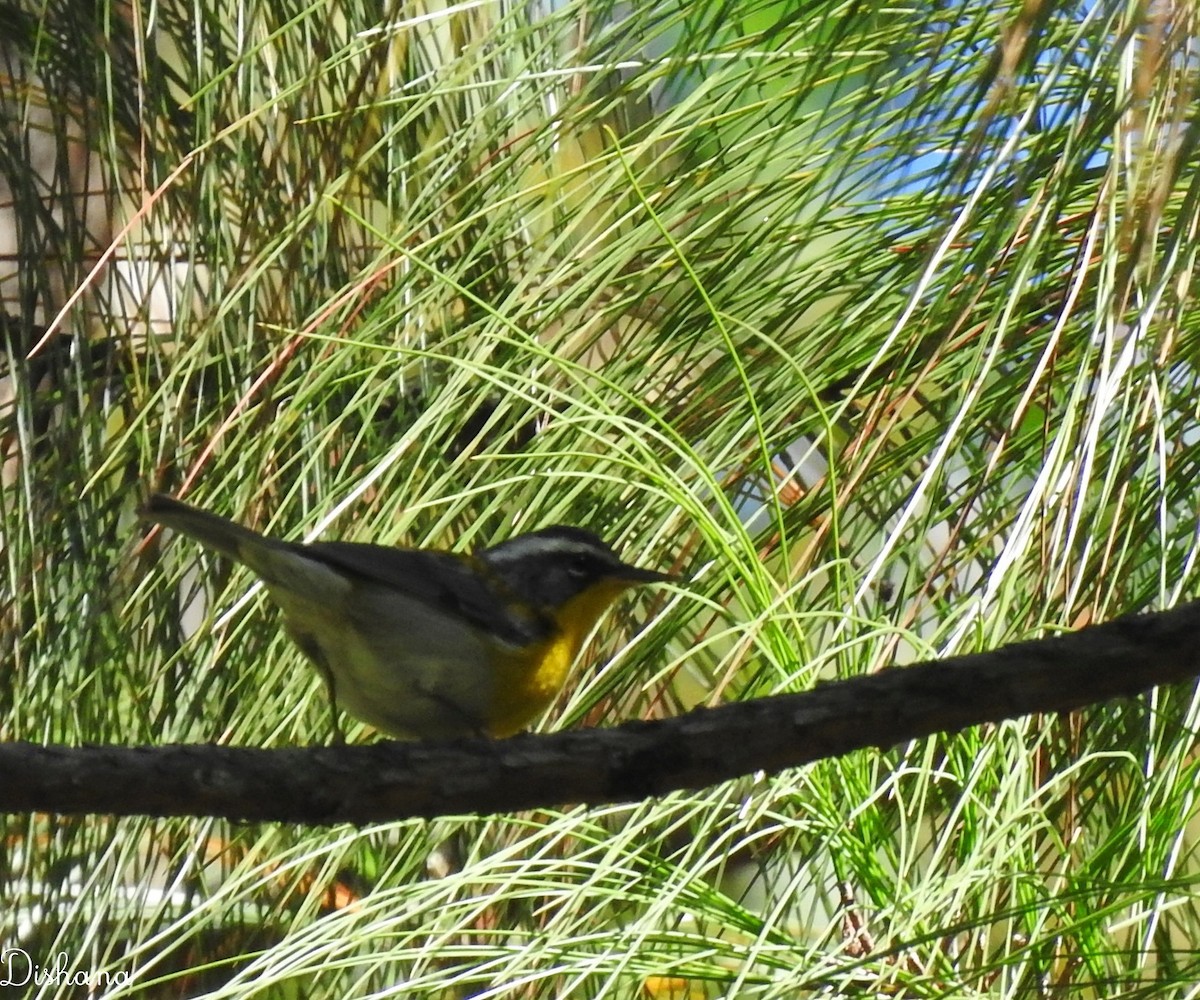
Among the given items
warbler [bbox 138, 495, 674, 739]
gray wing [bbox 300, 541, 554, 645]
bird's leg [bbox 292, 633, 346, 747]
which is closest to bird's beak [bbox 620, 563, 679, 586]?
warbler [bbox 138, 495, 674, 739]

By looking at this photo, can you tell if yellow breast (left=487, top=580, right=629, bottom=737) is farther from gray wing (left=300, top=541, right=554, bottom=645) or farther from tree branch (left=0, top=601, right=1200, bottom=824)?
tree branch (left=0, top=601, right=1200, bottom=824)

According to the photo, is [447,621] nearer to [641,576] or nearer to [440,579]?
[440,579]

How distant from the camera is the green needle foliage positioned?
3.53 ft

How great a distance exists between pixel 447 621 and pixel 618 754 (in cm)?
48

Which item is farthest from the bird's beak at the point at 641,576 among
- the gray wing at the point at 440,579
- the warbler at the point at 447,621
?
the gray wing at the point at 440,579

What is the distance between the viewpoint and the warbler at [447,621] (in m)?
1.26

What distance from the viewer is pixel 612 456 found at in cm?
118

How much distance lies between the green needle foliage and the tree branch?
0.14m

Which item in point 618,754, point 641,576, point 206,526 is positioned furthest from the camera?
point 641,576

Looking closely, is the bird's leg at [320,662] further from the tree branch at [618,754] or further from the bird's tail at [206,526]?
the tree branch at [618,754]

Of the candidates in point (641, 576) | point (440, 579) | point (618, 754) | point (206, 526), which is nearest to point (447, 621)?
point (440, 579)

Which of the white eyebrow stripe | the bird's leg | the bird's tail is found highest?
the bird's tail

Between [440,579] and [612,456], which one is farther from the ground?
[612,456]

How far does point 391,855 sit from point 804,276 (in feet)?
2.23
